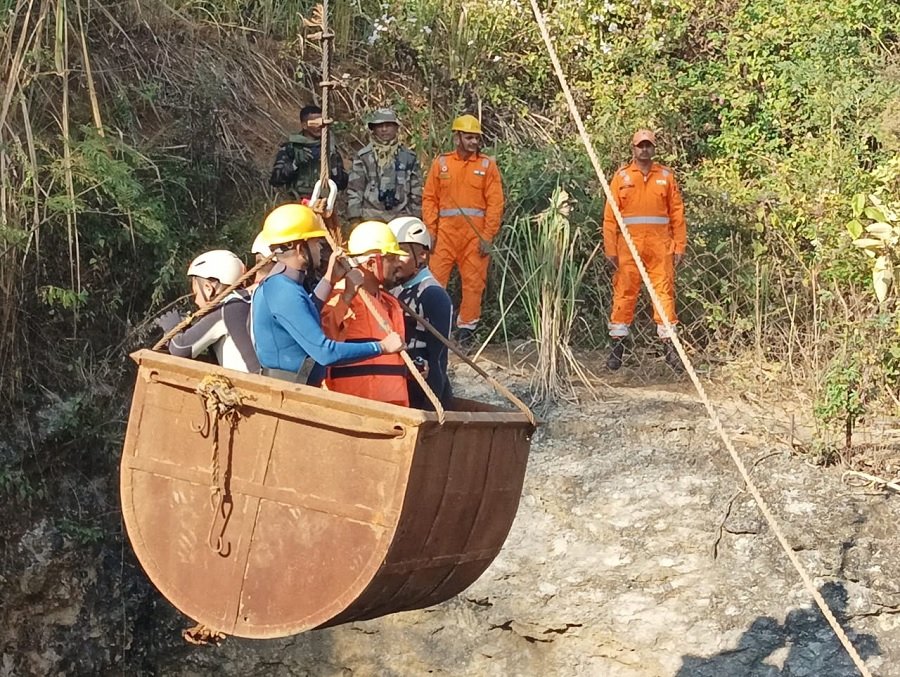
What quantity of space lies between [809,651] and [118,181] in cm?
524

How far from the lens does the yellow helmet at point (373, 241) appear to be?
565cm

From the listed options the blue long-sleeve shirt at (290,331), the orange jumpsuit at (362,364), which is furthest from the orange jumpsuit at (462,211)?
the blue long-sleeve shirt at (290,331)

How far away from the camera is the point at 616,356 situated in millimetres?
10141

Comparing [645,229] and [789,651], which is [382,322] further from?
[645,229]

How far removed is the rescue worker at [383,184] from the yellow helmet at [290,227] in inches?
177

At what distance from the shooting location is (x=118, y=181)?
925cm

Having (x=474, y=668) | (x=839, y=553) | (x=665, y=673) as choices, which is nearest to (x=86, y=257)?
(x=474, y=668)

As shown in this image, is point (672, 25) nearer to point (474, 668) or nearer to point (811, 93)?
point (811, 93)

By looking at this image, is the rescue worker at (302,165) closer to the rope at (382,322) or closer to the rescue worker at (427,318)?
the rescue worker at (427,318)

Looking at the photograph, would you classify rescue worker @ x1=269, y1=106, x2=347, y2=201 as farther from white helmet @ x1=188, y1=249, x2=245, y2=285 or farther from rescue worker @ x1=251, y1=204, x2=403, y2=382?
rescue worker @ x1=251, y1=204, x2=403, y2=382

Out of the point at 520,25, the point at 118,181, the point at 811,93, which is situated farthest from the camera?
the point at 520,25

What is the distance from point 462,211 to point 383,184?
574 mm

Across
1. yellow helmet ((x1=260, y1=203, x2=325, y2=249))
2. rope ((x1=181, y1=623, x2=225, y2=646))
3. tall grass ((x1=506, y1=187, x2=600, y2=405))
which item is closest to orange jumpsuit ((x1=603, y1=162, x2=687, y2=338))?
tall grass ((x1=506, y1=187, x2=600, y2=405))

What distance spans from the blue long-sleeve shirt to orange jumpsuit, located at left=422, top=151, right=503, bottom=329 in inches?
184
